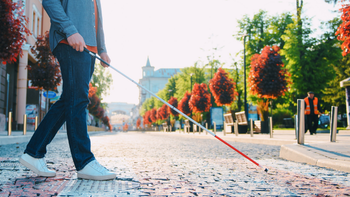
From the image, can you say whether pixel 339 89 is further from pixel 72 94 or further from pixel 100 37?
pixel 72 94

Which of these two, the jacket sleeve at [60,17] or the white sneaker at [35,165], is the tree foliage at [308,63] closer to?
the jacket sleeve at [60,17]

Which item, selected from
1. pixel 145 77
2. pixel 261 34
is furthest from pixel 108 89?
pixel 145 77

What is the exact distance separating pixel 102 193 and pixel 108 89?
52.5 metres

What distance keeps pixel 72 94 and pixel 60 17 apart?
72cm

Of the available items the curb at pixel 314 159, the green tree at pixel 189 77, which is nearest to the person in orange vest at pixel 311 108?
the curb at pixel 314 159

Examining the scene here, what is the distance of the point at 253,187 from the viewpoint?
2.75 m

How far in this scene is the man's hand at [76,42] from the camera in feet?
9.84

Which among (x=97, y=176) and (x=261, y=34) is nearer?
(x=97, y=176)

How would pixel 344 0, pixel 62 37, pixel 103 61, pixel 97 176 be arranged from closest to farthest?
pixel 97 176 → pixel 62 37 → pixel 103 61 → pixel 344 0

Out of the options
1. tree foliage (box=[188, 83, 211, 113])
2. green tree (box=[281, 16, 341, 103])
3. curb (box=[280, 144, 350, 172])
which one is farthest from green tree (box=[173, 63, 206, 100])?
curb (box=[280, 144, 350, 172])

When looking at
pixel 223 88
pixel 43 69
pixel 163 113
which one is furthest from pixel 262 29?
pixel 163 113

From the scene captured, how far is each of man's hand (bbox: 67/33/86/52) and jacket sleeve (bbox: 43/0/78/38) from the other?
35mm

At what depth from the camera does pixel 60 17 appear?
309cm

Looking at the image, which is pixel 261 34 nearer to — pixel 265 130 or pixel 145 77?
pixel 265 130
